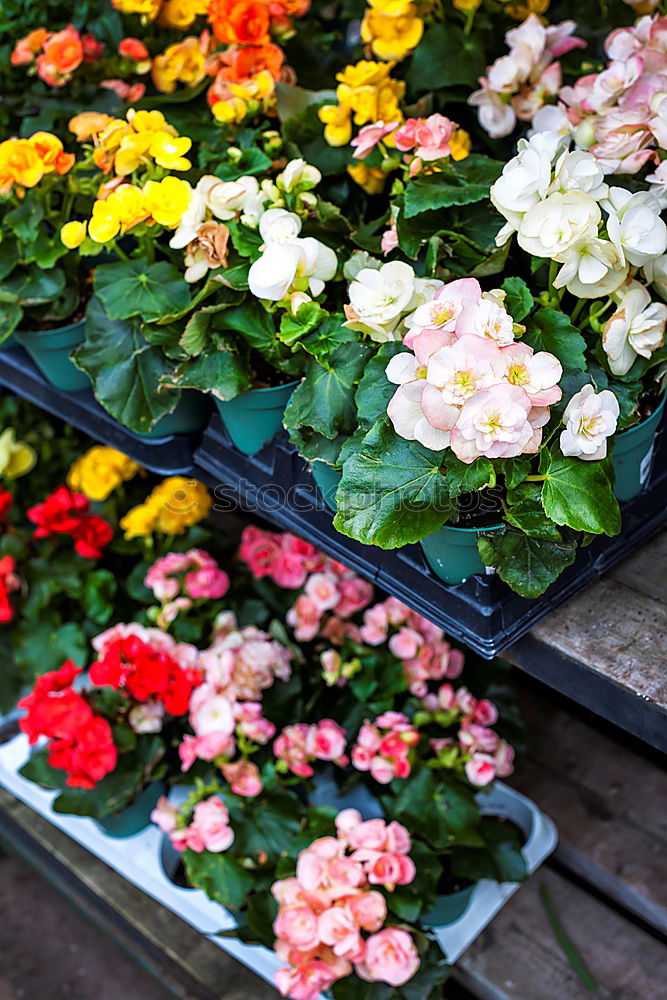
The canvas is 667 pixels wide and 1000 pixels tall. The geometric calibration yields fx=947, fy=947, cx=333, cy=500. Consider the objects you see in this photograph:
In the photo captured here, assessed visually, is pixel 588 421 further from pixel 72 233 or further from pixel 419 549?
pixel 72 233

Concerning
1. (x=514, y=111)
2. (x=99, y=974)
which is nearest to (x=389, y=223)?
(x=514, y=111)

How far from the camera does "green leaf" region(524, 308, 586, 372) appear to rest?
73 centimetres

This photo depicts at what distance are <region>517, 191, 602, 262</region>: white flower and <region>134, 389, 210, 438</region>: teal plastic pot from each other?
0.44 meters

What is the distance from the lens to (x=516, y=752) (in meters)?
1.32

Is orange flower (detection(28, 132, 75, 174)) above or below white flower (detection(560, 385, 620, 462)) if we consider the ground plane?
above

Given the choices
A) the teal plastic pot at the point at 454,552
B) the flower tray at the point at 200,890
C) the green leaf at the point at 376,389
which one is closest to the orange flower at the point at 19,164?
the green leaf at the point at 376,389

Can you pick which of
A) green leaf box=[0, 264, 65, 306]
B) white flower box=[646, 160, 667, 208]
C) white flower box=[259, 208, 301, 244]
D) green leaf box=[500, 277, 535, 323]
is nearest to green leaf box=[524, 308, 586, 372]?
green leaf box=[500, 277, 535, 323]

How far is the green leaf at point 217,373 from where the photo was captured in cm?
87

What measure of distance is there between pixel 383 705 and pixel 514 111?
0.72 meters

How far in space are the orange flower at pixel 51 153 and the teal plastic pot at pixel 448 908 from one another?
0.91 metres

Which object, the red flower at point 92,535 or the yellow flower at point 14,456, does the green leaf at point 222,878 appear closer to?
the red flower at point 92,535

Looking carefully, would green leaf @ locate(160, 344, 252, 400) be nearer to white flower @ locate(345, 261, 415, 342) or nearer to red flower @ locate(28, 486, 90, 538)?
white flower @ locate(345, 261, 415, 342)

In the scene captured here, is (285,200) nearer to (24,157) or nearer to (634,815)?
(24,157)

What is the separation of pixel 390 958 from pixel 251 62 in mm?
957
